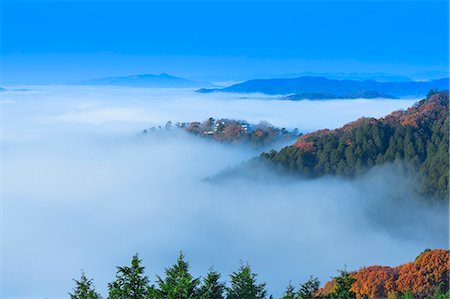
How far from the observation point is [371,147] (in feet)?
134

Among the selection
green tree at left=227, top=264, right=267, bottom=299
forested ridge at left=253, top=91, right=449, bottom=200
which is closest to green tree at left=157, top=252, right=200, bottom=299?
green tree at left=227, top=264, right=267, bottom=299

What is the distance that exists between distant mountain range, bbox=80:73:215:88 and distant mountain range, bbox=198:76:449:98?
26.3 meters

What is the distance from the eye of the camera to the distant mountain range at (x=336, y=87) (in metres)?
112

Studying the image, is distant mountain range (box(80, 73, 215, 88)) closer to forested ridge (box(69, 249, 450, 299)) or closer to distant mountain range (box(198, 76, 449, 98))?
distant mountain range (box(198, 76, 449, 98))

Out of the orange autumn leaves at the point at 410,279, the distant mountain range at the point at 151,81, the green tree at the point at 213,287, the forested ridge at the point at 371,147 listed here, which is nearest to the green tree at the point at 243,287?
the green tree at the point at 213,287

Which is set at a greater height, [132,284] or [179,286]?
[132,284]

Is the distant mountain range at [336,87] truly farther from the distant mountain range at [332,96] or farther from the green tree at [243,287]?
the green tree at [243,287]

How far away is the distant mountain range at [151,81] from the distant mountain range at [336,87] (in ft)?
86.2

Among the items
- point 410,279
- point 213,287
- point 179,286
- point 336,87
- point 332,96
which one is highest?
point 336,87

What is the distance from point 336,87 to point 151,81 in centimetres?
4914

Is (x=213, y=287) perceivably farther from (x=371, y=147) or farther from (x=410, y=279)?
(x=371, y=147)

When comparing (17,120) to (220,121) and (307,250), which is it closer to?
(220,121)

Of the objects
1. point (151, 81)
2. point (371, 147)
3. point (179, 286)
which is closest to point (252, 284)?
point (179, 286)

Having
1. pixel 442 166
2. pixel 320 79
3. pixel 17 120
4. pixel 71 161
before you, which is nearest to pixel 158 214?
pixel 442 166
